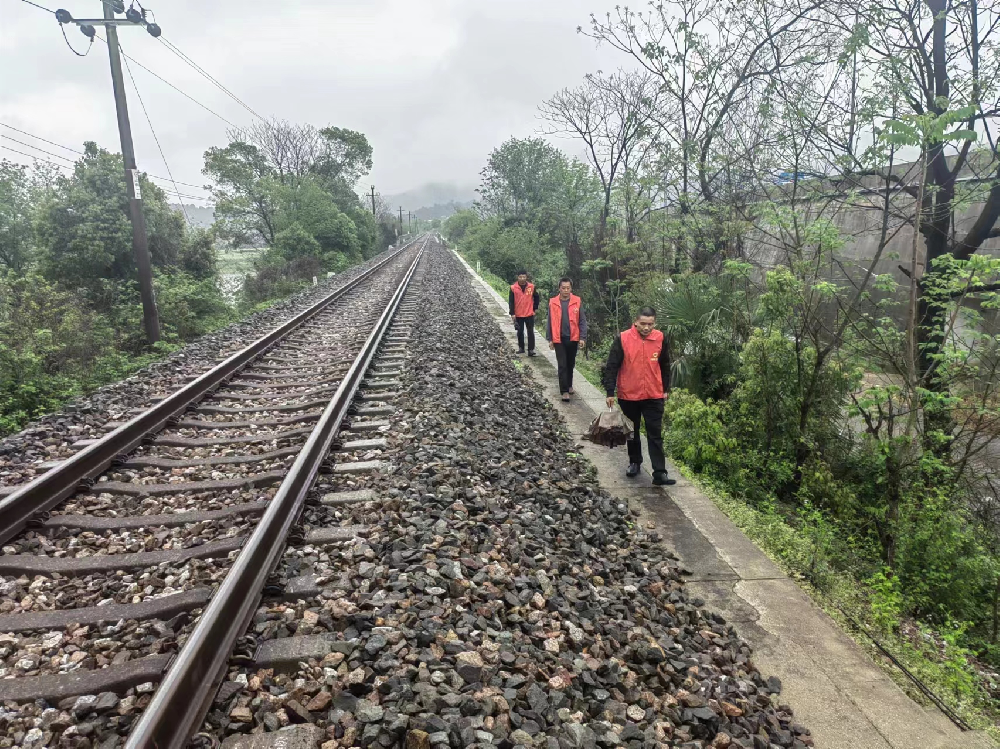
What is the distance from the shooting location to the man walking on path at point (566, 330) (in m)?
8.23

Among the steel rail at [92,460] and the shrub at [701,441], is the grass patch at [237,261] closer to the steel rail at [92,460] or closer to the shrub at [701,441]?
the steel rail at [92,460]

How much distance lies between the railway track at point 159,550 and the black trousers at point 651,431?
100 inches

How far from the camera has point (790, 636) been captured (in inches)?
137

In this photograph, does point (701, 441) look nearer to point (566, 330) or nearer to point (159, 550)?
point (566, 330)

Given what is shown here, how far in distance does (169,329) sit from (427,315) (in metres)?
8.58

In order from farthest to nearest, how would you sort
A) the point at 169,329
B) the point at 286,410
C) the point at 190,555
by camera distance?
1. the point at 169,329
2. the point at 286,410
3. the point at 190,555

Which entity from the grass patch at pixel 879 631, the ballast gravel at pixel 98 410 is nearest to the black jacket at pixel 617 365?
the grass patch at pixel 879 631

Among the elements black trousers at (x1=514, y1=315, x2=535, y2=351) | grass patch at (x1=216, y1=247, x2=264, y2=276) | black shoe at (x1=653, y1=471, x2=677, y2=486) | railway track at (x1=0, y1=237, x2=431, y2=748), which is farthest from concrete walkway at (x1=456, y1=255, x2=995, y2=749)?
grass patch at (x1=216, y1=247, x2=264, y2=276)

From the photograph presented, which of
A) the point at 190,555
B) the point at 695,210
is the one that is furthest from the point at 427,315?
the point at 190,555

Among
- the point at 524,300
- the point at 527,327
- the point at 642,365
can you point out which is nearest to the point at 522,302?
the point at 524,300

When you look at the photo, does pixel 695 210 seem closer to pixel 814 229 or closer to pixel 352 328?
pixel 814 229

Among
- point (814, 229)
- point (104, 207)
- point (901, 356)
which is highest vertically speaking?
point (104, 207)

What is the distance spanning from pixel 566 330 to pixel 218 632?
6.25m

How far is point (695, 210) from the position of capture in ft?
37.9
